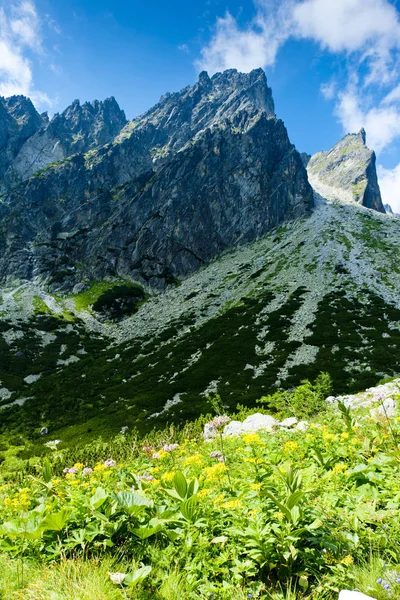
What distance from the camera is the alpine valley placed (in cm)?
3622

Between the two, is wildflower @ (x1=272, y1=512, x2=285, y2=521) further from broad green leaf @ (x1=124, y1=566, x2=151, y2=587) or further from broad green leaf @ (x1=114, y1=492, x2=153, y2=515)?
broad green leaf @ (x1=114, y1=492, x2=153, y2=515)

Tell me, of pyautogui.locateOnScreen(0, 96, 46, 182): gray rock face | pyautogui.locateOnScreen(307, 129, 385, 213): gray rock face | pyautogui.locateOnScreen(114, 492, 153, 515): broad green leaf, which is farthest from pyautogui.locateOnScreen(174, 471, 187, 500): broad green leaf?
pyautogui.locateOnScreen(0, 96, 46, 182): gray rock face

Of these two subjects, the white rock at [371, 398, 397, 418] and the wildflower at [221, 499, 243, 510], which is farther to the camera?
the white rock at [371, 398, 397, 418]

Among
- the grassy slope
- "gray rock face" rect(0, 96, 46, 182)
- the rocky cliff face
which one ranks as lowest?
the grassy slope

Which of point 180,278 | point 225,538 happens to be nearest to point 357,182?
point 180,278

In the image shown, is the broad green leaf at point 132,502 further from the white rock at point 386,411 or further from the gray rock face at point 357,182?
the gray rock face at point 357,182

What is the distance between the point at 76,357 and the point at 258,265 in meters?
54.2

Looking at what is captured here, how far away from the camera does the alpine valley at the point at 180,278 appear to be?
36.2 meters

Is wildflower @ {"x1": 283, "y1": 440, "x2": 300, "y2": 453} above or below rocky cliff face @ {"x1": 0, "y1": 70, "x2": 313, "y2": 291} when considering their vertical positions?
below

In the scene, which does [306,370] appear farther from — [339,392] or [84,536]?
[84,536]

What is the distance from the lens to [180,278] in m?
109

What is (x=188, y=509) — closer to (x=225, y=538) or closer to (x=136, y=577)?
(x=225, y=538)

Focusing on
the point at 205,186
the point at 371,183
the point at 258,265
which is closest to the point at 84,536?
the point at 258,265

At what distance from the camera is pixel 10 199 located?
485 ft
